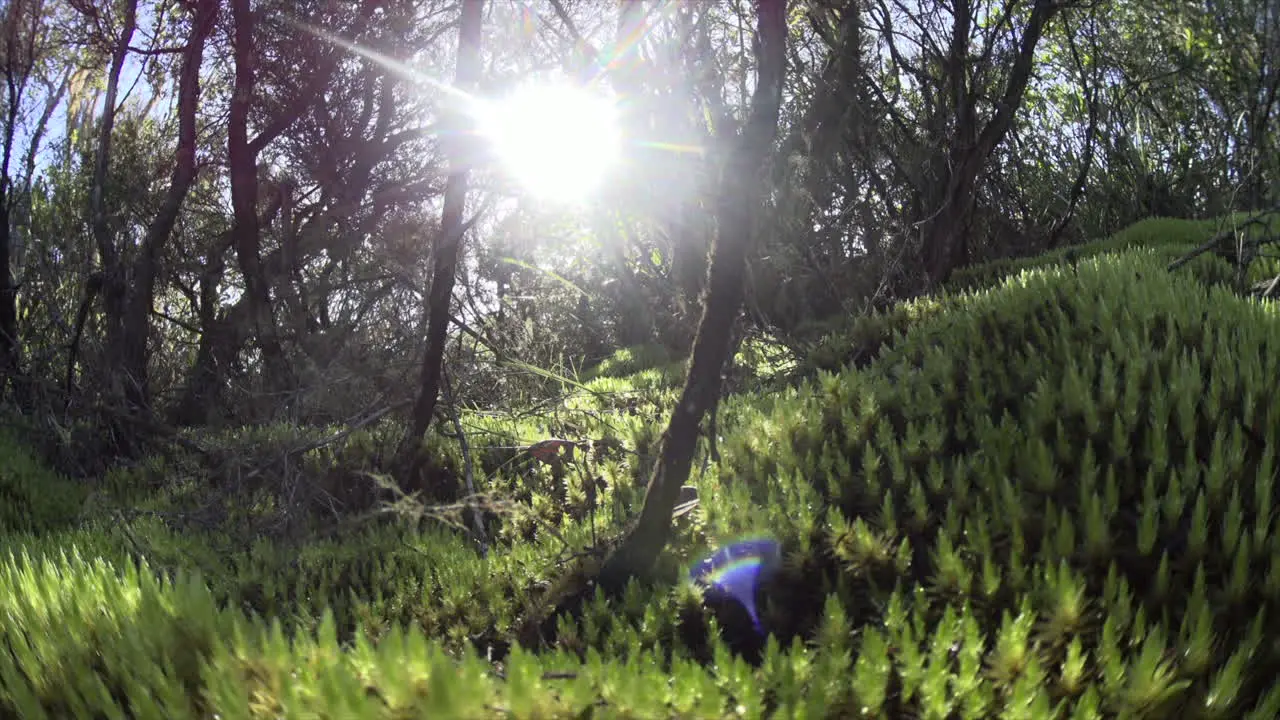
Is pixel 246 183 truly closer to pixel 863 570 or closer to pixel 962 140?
pixel 962 140

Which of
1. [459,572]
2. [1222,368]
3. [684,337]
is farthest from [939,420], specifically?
[684,337]

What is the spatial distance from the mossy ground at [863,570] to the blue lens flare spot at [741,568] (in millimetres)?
53

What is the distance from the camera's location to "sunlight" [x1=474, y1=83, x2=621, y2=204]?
581 centimetres

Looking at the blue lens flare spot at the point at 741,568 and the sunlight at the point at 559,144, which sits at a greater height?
the sunlight at the point at 559,144

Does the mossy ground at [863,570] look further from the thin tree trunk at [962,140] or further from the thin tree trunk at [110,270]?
the thin tree trunk at [110,270]

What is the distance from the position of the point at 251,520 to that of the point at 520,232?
255 inches

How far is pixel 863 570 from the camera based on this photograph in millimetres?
2262

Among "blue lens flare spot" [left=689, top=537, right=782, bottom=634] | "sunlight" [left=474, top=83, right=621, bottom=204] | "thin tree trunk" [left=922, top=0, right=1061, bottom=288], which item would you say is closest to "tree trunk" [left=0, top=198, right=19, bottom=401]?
"sunlight" [left=474, top=83, right=621, bottom=204]

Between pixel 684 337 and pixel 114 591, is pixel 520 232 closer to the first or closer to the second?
pixel 684 337

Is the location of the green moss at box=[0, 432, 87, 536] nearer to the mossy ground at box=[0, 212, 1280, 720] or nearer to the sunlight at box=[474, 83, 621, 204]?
the mossy ground at box=[0, 212, 1280, 720]

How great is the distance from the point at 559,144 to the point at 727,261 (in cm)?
409

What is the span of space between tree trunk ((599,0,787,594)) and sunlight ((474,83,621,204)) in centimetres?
341

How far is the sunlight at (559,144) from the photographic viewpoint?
5.81 metres

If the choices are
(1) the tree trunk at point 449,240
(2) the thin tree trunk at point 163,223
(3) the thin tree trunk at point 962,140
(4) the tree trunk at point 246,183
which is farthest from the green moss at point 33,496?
(3) the thin tree trunk at point 962,140
